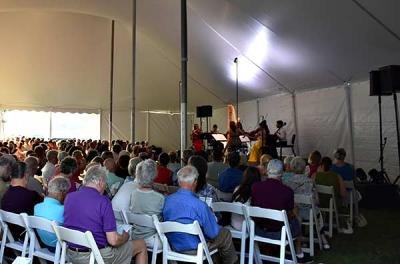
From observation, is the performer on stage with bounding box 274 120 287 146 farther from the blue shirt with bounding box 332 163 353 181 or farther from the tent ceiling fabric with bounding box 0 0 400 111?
the blue shirt with bounding box 332 163 353 181

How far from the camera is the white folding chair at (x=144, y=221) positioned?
3.15 m

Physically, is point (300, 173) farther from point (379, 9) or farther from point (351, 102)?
point (351, 102)

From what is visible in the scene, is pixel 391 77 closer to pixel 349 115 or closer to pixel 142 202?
pixel 349 115

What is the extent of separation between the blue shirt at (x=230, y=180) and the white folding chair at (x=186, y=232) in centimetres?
159

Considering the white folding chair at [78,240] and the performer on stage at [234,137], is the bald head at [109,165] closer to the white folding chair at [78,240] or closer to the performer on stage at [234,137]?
the white folding chair at [78,240]

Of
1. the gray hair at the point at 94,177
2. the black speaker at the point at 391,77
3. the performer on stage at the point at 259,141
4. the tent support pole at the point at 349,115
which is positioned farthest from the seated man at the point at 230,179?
the performer on stage at the point at 259,141

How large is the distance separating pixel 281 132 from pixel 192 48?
3764 millimetres

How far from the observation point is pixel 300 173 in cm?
459

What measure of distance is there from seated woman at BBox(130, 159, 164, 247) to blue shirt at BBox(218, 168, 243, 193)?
1420 millimetres

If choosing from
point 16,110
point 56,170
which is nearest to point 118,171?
point 56,170

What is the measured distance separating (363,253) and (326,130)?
6.46m

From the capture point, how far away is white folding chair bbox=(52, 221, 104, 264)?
2547mm

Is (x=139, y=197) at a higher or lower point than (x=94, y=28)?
lower

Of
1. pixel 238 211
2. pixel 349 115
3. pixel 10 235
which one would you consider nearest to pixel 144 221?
pixel 238 211
